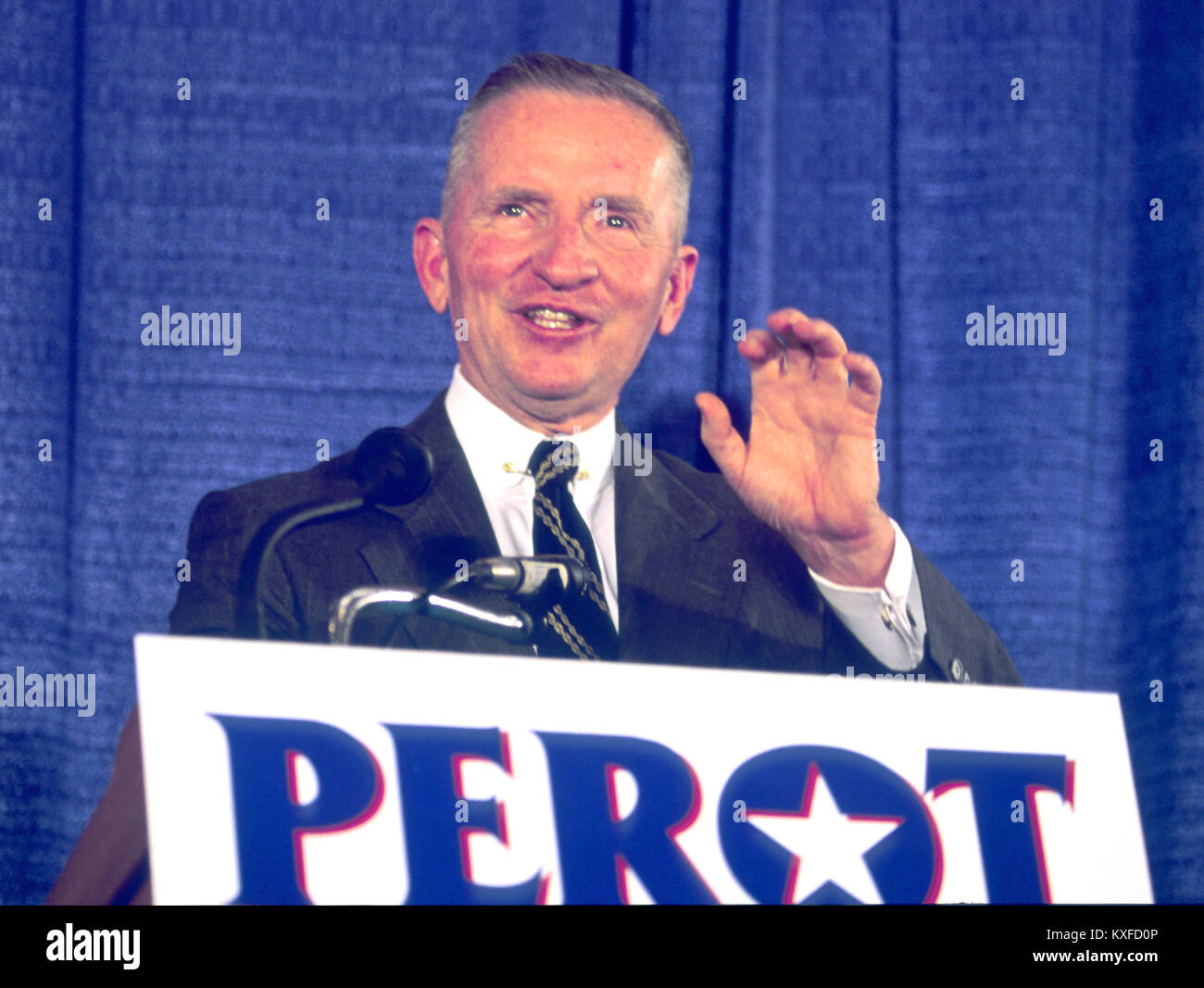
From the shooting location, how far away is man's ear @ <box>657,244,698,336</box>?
1916 mm

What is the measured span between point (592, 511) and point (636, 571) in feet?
0.35

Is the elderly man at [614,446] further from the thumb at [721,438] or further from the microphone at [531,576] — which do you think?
the microphone at [531,576]

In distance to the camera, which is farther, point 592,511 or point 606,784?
point 592,511

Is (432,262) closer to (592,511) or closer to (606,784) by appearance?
(592,511)

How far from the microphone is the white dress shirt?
0.32 metres

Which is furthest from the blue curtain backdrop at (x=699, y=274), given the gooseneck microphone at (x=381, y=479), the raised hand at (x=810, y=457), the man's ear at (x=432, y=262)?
the gooseneck microphone at (x=381, y=479)

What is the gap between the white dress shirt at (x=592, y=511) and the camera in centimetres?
175

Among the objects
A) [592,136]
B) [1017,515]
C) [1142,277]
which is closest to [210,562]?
[592,136]

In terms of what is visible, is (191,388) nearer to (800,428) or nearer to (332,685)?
(332,685)

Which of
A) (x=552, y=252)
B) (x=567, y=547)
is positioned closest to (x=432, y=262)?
(x=552, y=252)

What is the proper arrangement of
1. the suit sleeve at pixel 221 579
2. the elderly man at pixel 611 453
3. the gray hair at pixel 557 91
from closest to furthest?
the suit sleeve at pixel 221 579, the elderly man at pixel 611 453, the gray hair at pixel 557 91

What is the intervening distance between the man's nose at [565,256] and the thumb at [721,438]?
0.23 m

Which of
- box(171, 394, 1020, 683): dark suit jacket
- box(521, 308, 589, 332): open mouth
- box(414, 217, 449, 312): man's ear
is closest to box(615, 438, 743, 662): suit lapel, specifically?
box(171, 394, 1020, 683): dark suit jacket

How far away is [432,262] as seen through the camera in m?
1.86
